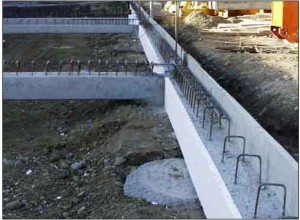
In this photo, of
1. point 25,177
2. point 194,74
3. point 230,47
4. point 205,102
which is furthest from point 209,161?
point 230,47

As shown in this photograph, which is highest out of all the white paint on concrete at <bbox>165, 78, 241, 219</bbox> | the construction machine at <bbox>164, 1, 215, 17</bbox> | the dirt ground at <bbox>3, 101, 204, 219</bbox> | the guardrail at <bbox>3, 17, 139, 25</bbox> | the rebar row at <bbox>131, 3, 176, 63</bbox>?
the construction machine at <bbox>164, 1, 215, 17</bbox>

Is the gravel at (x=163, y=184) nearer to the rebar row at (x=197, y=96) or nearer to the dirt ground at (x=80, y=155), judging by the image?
the dirt ground at (x=80, y=155)

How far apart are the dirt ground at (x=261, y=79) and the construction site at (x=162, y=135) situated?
1.3 inches

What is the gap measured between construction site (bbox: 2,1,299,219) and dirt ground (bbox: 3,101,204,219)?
0.02 meters

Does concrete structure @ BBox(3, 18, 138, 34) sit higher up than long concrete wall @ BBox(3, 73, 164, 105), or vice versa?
concrete structure @ BBox(3, 18, 138, 34)

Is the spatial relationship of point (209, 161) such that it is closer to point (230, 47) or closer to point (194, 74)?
point (194, 74)

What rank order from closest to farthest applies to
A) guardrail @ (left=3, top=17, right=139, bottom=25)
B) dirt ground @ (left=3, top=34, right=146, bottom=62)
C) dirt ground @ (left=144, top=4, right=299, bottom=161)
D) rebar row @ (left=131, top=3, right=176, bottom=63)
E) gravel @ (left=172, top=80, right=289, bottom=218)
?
gravel @ (left=172, top=80, right=289, bottom=218) → dirt ground @ (left=144, top=4, right=299, bottom=161) → rebar row @ (left=131, top=3, right=176, bottom=63) → dirt ground @ (left=3, top=34, right=146, bottom=62) → guardrail @ (left=3, top=17, right=139, bottom=25)

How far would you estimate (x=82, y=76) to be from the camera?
1100 cm

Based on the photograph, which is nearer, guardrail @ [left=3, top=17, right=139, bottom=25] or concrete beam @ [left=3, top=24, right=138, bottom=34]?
concrete beam @ [left=3, top=24, right=138, bottom=34]

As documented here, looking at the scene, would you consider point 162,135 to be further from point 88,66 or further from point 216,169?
point 216,169

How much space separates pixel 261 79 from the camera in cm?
1273

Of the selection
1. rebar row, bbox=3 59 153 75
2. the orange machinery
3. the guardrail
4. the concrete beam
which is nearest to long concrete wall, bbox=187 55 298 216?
rebar row, bbox=3 59 153 75

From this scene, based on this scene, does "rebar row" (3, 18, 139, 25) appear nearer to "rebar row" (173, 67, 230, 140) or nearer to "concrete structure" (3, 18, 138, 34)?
"concrete structure" (3, 18, 138, 34)

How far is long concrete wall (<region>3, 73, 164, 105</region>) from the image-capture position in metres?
11.0
